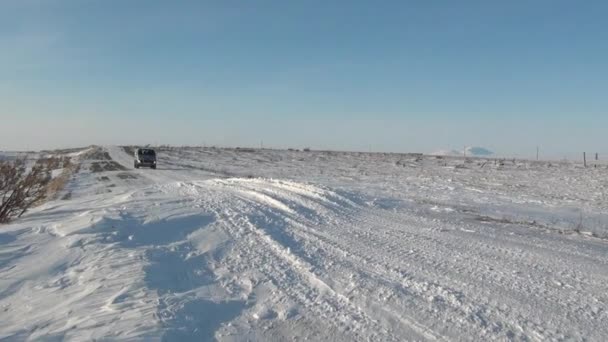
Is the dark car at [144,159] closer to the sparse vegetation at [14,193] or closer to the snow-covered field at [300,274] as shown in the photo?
the sparse vegetation at [14,193]

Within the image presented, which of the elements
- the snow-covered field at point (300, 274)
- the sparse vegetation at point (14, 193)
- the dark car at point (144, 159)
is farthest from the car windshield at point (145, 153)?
the snow-covered field at point (300, 274)

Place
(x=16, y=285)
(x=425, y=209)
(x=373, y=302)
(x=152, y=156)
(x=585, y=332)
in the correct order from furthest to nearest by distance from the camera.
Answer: (x=152, y=156) → (x=425, y=209) → (x=16, y=285) → (x=373, y=302) → (x=585, y=332)

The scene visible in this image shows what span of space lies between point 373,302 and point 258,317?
129 cm

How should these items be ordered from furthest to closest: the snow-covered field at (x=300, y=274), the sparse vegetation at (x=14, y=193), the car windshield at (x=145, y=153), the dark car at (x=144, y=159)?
the car windshield at (x=145, y=153)
the dark car at (x=144, y=159)
the sparse vegetation at (x=14, y=193)
the snow-covered field at (x=300, y=274)

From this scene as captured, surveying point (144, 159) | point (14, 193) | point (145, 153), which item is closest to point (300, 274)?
point (14, 193)

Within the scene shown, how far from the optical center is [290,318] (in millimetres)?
5520

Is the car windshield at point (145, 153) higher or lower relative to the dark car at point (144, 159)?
higher

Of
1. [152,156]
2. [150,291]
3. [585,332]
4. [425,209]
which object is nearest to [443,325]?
[585,332]

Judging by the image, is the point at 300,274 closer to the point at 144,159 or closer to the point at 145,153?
the point at 144,159

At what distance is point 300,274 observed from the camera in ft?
23.2

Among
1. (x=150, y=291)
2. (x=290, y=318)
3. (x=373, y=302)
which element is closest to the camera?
(x=290, y=318)

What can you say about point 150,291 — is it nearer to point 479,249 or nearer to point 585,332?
point 585,332

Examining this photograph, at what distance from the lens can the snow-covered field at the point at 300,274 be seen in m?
5.25

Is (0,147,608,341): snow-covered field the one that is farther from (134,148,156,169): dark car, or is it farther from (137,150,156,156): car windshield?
(137,150,156,156): car windshield
